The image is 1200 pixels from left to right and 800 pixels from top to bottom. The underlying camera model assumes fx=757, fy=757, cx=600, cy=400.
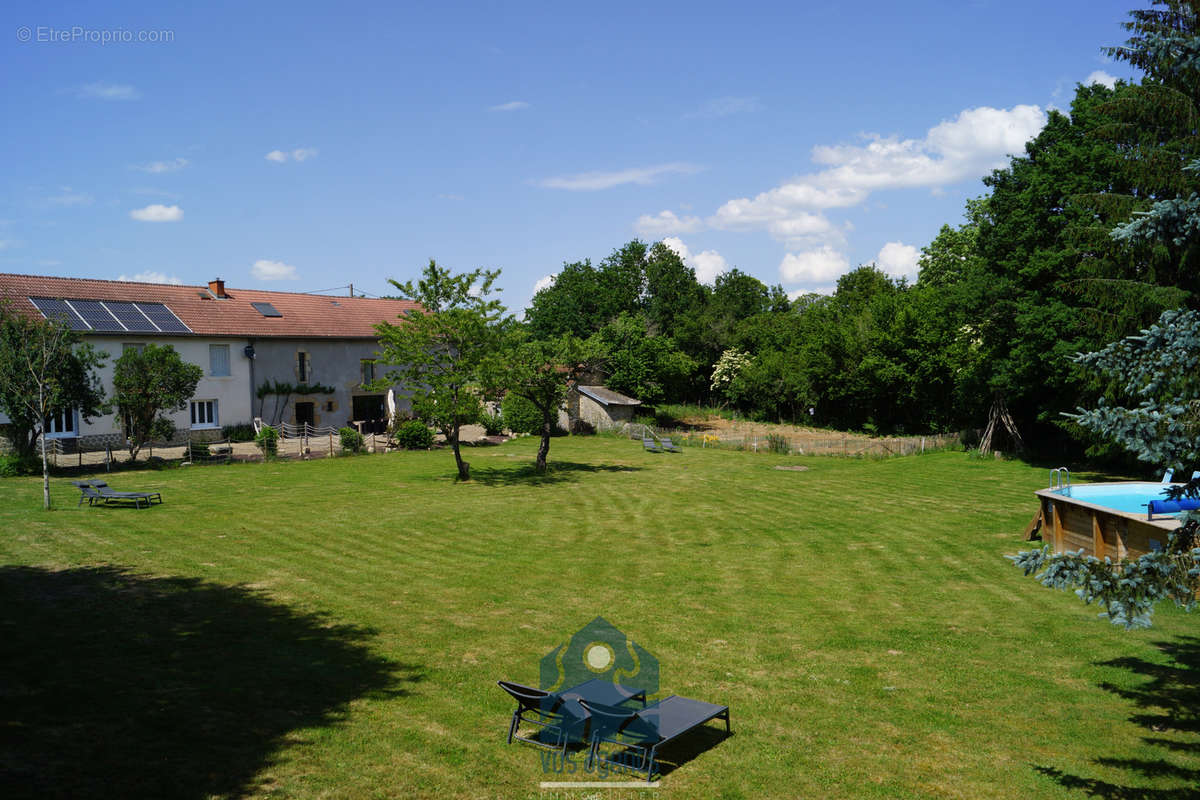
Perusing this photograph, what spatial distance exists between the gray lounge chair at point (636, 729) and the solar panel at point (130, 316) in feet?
122

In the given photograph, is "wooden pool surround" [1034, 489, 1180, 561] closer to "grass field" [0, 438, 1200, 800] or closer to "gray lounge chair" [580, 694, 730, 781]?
"grass field" [0, 438, 1200, 800]

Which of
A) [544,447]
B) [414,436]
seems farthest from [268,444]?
[544,447]

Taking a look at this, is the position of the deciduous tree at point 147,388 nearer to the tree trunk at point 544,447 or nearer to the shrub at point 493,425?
the tree trunk at point 544,447

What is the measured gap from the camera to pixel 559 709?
25.7ft

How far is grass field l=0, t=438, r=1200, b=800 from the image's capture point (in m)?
7.21

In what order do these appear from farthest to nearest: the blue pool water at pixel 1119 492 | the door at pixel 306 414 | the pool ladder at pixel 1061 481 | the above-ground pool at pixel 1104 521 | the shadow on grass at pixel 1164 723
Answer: the door at pixel 306 414 → the blue pool water at pixel 1119 492 → the pool ladder at pixel 1061 481 → the above-ground pool at pixel 1104 521 → the shadow on grass at pixel 1164 723

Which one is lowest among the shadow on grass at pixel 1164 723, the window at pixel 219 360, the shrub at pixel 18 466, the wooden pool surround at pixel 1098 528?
the shadow on grass at pixel 1164 723

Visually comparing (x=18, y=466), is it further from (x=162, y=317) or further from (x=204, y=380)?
(x=162, y=317)

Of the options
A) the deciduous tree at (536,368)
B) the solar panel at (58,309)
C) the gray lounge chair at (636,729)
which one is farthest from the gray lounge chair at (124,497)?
the gray lounge chair at (636,729)

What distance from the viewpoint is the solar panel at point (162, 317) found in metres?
38.2

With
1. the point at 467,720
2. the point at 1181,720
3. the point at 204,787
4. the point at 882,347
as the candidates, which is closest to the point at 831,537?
the point at 1181,720

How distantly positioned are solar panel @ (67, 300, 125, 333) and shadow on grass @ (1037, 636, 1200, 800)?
130 ft

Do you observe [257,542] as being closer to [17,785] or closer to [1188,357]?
[17,785]

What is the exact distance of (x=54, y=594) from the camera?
39.9 ft
